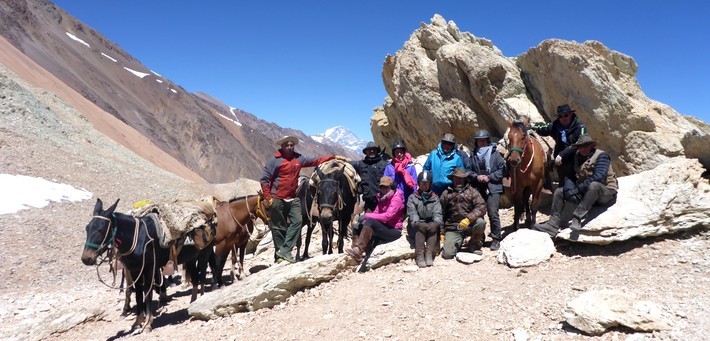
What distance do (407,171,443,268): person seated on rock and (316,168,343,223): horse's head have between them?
1575 millimetres

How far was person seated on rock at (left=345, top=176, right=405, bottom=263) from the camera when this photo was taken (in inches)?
280

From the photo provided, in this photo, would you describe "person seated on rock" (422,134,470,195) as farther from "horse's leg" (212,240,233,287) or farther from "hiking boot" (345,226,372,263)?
"horse's leg" (212,240,233,287)

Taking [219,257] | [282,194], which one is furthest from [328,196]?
[219,257]

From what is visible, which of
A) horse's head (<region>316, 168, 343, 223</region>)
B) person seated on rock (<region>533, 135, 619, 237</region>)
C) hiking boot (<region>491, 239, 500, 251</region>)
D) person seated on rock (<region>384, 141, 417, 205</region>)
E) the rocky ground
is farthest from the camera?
person seated on rock (<region>384, 141, 417, 205</region>)

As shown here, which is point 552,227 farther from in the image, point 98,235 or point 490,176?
point 98,235

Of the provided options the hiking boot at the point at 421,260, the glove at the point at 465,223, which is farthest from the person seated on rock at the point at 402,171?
the hiking boot at the point at 421,260

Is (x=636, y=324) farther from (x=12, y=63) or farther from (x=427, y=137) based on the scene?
(x=12, y=63)

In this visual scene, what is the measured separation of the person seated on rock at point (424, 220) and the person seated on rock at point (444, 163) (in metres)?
0.52

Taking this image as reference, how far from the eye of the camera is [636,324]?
4.02 meters

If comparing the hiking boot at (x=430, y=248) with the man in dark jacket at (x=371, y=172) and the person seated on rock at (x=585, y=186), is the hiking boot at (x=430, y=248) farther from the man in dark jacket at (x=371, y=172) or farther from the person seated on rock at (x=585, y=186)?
the man in dark jacket at (x=371, y=172)

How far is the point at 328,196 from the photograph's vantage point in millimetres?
7723

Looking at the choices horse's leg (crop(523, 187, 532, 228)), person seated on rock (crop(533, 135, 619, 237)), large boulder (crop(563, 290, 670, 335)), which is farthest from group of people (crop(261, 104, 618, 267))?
large boulder (crop(563, 290, 670, 335))

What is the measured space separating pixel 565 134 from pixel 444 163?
2.36m

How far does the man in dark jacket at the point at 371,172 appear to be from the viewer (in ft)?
27.9
